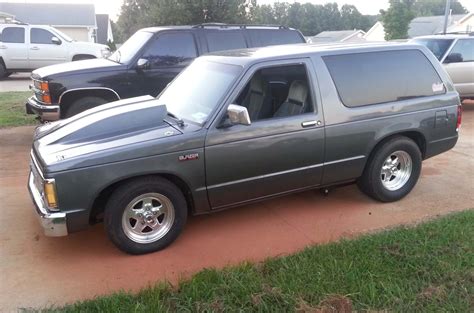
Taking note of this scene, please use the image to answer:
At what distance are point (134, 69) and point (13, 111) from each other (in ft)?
14.1

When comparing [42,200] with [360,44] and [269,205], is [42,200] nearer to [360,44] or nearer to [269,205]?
[269,205]

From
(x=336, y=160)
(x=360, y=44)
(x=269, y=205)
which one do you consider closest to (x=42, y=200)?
(x=269, y=205)

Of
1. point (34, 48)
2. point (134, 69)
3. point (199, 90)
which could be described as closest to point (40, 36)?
point (34, 48)

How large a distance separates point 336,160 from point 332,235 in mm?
776

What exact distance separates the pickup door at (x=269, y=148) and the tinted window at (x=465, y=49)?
793 centimetres

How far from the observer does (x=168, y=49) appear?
7.74 meters

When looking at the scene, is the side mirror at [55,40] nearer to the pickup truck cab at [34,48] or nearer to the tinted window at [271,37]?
the pickup truck cab at [34,48]

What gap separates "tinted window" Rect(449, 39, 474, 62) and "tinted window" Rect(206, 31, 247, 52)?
5.65m

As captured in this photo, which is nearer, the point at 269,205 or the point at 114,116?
the point at 114,116

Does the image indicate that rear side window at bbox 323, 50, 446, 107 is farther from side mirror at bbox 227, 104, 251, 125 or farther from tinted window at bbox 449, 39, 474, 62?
tinted window at bbox 449, 39, 474, 62

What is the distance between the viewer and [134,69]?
7395 millimetres

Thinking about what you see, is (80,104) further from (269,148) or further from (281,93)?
(269,148)

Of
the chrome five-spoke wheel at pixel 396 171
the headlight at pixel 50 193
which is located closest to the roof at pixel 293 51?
the chrome five-spoke wheel at pixel 396 171

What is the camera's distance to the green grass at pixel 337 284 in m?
3.14
